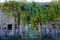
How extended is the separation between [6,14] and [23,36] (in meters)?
1.58

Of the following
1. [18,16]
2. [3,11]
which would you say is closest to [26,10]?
[18,16]

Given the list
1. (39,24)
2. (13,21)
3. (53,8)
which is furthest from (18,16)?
(53,8)

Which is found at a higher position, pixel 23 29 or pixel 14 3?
pixel 14 3

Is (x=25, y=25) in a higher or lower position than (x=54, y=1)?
lower

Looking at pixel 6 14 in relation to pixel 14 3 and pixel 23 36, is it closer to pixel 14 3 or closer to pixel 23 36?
pixel 14 3

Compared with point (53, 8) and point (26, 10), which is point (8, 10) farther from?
point (53, 8)

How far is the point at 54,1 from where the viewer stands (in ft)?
35.9

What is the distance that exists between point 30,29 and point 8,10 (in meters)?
1.63

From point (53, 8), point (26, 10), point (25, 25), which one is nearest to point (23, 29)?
point (25, 25)

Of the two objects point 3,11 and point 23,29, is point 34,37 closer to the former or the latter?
point 23,29

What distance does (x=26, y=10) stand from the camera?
35.8ft

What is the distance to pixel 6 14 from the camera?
36.5 ft

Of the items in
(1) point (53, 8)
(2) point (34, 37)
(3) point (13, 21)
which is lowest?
(2) point (34, 37)

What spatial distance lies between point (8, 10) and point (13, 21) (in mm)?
797
